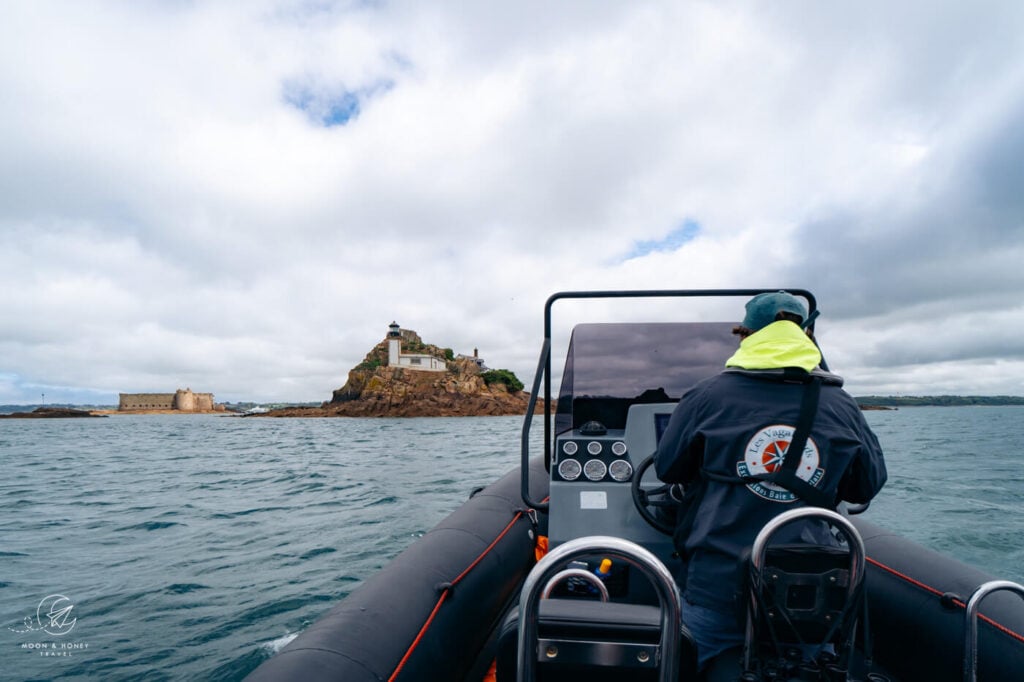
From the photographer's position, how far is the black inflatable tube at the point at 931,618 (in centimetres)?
201

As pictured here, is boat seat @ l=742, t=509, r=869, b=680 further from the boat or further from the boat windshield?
the boat windshield

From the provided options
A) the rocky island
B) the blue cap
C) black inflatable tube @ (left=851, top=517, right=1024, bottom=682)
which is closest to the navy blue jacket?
the blue cap

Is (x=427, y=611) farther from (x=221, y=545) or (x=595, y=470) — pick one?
(x=221, y=545)

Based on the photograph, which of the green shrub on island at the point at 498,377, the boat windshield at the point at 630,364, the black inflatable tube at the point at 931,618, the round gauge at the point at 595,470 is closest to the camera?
the black inflatable tube at the point at 931,618

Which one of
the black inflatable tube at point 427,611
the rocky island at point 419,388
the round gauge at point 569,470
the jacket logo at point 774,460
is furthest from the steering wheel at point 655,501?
the rocky island at point 419,388

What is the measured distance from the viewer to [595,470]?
2822mm

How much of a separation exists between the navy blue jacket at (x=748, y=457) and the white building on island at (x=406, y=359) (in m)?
78.6

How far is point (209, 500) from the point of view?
1004 cm

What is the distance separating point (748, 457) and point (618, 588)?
1.41 m

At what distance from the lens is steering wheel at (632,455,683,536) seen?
225 centimetres

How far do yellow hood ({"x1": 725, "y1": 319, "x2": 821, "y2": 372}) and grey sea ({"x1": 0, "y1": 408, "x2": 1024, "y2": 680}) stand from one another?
11.7 ft

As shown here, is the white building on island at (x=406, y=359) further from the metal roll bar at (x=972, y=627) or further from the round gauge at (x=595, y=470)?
the metal roll bar at (x=972, y=627)

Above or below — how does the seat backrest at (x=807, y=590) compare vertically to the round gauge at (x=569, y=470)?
below

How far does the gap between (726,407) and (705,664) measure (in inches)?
30.9
